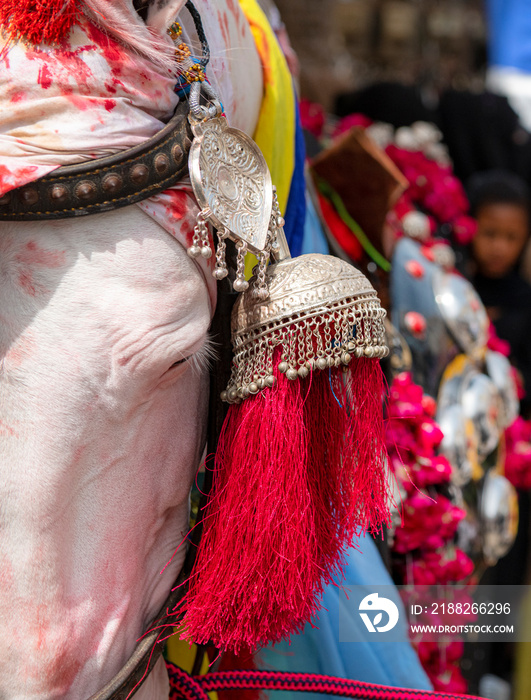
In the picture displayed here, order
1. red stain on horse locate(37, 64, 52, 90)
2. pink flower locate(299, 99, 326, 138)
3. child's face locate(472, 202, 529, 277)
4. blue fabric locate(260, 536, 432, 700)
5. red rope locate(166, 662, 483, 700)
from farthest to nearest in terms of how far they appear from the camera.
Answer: child's face locate(472, 202, 529, 277) < pink flower locate(299, 99, 326, 138) < blue fabric locate(260, 536, 432, 700) < red rope locate(166, 662, 483, 700) < red stain on horse locate(37, 64, 52, 90)

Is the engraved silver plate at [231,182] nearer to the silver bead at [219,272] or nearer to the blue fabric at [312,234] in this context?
the silver bead at [219,272]

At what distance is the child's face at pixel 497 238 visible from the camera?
2783mm

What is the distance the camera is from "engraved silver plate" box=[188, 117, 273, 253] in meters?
0.65

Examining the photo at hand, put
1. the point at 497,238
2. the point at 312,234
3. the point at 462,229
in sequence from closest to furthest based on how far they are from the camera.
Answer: the point at 312,234, the point at 462,229, the point at 497,238

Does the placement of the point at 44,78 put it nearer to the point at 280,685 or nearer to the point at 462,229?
the point at 280,685

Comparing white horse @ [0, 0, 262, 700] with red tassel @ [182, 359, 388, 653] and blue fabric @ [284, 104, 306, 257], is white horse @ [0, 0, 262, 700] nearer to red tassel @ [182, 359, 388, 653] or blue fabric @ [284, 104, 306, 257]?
red tassel @ [182, 359, 388, 653]

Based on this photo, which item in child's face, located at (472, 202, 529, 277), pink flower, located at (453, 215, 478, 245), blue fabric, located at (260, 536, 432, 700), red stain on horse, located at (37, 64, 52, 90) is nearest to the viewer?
Answer: red stain on horse, located at (37, 64, 52, 90)

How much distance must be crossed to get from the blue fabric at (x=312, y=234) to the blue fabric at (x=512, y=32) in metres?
2.65

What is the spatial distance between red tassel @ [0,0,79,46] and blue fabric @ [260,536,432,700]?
76 centimetres

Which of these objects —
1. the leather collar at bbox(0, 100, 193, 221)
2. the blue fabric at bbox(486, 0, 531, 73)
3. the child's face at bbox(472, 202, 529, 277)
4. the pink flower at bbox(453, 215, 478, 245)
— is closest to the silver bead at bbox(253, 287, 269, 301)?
the leather collar at bbox(0, 100, 193, 221)

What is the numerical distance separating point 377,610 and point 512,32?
3085 millimetres

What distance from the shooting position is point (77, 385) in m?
0.61

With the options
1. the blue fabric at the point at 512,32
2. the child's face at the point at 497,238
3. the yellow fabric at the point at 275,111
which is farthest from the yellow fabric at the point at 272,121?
the blue fabric at the point at 512,32

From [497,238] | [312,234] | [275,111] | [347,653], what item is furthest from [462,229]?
[347,653]
